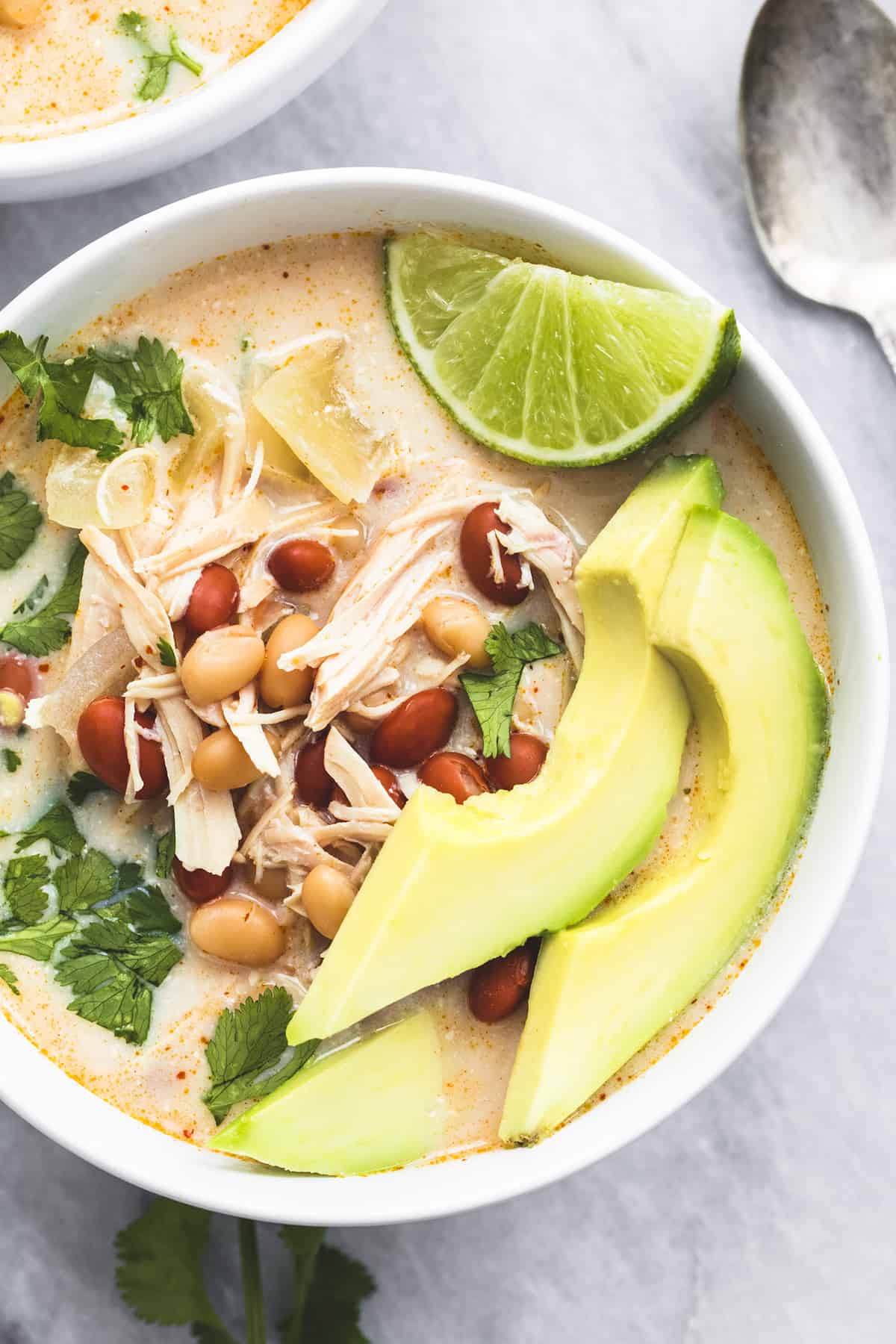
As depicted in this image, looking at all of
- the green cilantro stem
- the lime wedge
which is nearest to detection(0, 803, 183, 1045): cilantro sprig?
the green cilantro stem

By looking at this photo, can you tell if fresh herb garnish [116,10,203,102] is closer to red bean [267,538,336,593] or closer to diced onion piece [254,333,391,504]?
diced onion piece [254,333,391,504]

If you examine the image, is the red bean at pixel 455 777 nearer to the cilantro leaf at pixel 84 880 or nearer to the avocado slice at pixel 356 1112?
the avocado slice at pixel 356 1112

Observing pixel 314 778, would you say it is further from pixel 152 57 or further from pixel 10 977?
pixel 152 57

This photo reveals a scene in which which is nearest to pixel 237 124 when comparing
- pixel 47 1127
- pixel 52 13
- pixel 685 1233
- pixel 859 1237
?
pixel 52 13

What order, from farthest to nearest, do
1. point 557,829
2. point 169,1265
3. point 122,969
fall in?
point 169,1265 < point 122,969 < point 557,829

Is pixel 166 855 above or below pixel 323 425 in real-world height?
below

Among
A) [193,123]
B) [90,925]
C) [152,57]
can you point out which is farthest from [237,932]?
[152,57]
